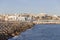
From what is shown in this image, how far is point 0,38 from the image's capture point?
2230 centimetres

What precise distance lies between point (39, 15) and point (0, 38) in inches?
4917

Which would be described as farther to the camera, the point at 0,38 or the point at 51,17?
the point at 51,17

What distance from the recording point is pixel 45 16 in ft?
477

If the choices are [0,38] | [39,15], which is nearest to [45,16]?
[39,15]

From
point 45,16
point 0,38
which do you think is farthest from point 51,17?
point 0,38

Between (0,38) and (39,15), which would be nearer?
(0,38)

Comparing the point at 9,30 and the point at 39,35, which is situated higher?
the point at 9,30

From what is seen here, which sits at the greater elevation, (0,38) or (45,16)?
(0,38)

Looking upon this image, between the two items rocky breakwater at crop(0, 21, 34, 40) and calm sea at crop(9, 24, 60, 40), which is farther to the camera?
calm sea at crop(9, 24, 60, 40)

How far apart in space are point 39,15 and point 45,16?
144 inches

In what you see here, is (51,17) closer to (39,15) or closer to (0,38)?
(39,15)

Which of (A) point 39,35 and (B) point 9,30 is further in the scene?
(B) point 9,30

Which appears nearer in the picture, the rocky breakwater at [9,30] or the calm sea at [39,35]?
the rocky breakwater at [9,30]

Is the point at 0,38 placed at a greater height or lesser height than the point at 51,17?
greater
